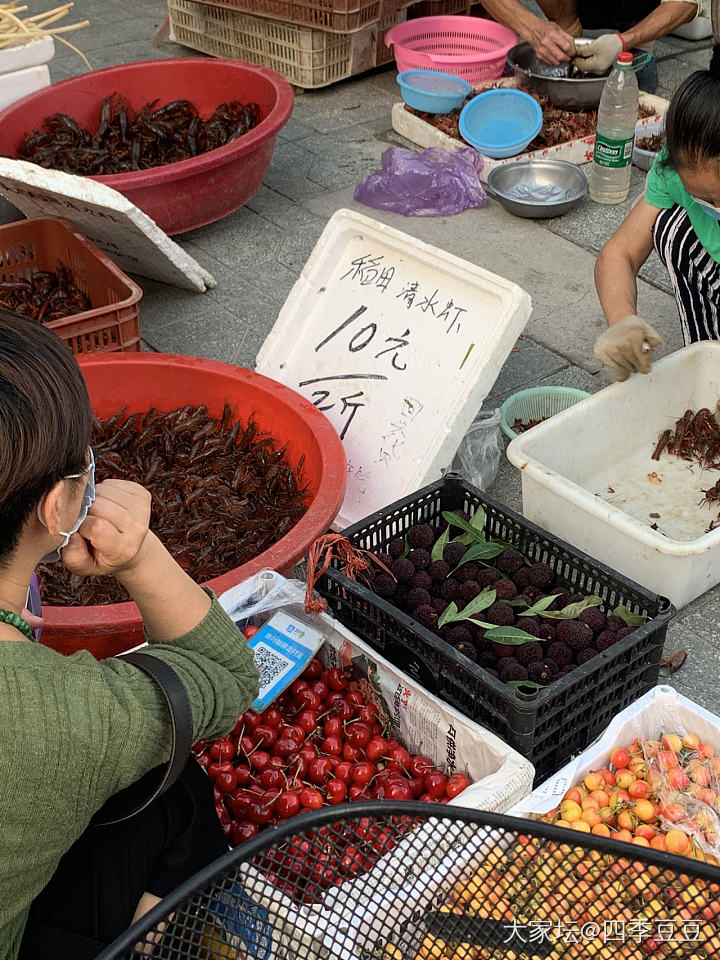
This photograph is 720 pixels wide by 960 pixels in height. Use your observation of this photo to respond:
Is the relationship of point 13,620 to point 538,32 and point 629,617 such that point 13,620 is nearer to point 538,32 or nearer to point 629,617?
point 629,617

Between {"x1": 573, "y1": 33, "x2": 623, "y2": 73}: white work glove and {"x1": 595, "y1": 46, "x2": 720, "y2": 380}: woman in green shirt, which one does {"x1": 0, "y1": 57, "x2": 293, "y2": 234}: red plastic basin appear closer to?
{"x1": 573, "y1": 33, "x2": 623, "y2": 73}: white work glove

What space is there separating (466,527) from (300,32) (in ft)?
14.3

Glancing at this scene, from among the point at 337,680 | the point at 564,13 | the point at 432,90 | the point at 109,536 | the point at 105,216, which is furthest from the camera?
the point at 564,13

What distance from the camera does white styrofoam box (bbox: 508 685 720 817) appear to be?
2.27 meters

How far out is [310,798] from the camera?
2.26 meters

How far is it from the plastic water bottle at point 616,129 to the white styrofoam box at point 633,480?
81.2 inches

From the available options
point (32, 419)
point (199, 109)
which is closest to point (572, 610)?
point (32, 419)

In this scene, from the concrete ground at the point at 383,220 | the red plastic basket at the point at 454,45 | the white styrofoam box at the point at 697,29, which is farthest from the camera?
the white styrofoam box at the point at 697,29

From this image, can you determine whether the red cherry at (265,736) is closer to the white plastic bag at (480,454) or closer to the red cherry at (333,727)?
the red cherry at (333,727)

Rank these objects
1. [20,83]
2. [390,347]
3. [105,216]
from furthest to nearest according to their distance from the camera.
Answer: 1. [20,83]
2. [105,216]
3. [390,347]

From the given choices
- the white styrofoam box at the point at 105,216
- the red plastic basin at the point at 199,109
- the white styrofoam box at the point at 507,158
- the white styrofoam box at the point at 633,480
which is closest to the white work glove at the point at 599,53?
the white styrofoam box at the point at 507,158

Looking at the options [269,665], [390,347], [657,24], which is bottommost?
[269,665]

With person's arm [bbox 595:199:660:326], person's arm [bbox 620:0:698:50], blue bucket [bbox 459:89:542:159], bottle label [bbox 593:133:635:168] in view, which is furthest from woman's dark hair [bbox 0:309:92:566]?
person's arm [bbox 620:0:698:50]

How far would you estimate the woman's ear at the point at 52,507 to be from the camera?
5.01 ft
